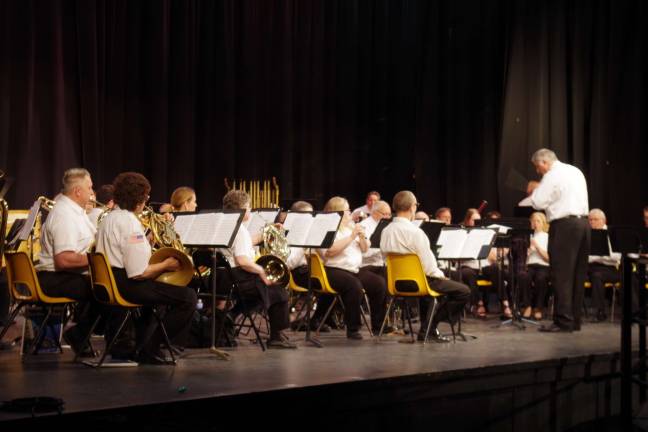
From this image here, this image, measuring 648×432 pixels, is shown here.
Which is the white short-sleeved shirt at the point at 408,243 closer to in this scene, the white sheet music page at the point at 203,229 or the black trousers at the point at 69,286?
the white sheet music page at the point at 203,229

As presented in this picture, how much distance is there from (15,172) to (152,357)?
19.0 feet

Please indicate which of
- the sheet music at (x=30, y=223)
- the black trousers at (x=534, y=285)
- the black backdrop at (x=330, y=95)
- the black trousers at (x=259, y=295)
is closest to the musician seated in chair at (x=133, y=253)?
the black trousers at (x=259, y=295)

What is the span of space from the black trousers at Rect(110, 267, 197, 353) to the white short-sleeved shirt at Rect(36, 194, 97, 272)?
0.51 metres

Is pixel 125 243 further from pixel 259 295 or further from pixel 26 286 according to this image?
pixel 259 295

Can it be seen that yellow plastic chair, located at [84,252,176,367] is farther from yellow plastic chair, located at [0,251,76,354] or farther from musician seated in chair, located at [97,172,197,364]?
yellow plastic chair, located at [0,251,76,354]

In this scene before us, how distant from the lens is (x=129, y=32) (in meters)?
11.8

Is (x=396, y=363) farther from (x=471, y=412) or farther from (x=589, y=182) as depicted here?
(x=589, y=182)

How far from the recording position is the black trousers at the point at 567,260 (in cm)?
804

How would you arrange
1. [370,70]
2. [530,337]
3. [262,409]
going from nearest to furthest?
[262,409]
[530,337]
[370,70]

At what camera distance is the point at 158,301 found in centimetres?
546

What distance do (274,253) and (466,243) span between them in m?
2.07

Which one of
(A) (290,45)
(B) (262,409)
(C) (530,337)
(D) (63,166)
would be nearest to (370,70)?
(A) (290,45)

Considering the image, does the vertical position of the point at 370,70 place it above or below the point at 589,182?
above

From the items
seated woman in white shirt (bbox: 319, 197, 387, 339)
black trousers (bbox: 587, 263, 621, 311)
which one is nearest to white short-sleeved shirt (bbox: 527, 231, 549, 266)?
black trousers (bbox: 587, 263, 621, 311)
